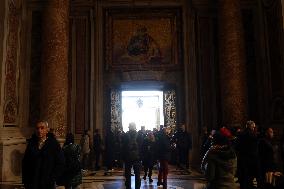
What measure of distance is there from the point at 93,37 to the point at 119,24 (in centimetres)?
109

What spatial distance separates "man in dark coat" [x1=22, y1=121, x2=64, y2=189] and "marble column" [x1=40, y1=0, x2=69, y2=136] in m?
6.98

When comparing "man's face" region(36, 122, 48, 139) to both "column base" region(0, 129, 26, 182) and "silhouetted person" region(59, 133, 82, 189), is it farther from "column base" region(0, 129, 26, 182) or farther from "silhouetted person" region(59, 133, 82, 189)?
"column base" region(0, 129, 26, 182)

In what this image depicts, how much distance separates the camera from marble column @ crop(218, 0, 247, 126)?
1105cm

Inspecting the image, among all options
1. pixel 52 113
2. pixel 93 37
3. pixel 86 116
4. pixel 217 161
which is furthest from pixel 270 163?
pixel 93 37

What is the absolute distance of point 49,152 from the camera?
3.62 meters

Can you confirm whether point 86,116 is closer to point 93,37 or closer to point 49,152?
point 93,37

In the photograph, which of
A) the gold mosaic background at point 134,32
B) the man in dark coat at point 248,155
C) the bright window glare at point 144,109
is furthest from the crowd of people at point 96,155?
the bright window glare at point 144,109

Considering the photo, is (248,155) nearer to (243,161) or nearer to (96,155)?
(243,161)

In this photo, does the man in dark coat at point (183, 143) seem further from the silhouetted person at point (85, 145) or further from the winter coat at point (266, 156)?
the winter coat at point (266, 156)

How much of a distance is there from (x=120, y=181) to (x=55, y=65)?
14.4ft

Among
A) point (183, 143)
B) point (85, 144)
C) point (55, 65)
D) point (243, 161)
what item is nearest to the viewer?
point (243, 161)

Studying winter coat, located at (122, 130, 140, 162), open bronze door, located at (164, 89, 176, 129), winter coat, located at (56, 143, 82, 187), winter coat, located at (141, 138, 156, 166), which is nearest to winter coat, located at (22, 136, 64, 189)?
winter coat, located at (56, 143, 82, 187)

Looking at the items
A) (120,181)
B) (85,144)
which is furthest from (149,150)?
(85,144)

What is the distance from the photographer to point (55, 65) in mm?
10883
